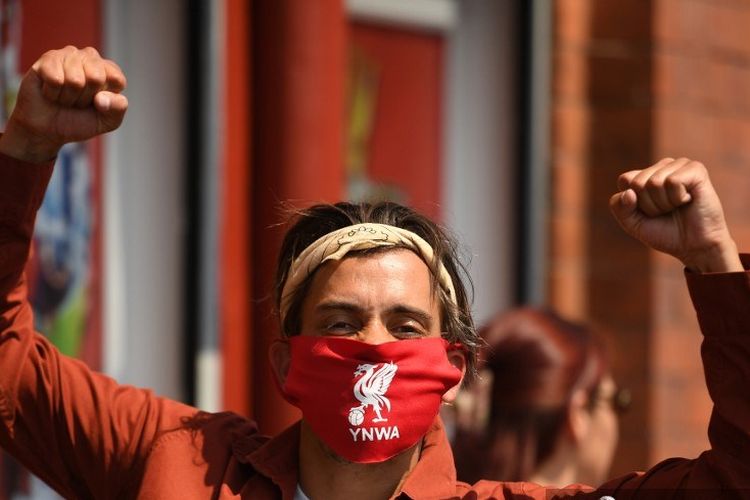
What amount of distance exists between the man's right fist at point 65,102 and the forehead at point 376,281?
0.43 metres

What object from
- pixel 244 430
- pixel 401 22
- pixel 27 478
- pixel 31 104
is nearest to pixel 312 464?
pixel 244 430

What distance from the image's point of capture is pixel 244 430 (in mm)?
2666

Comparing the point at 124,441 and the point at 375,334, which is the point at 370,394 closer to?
the point at 375,334

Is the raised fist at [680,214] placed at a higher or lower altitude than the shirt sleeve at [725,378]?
higher

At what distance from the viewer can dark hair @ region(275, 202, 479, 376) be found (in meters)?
2.63

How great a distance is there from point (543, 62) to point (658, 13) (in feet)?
1.26

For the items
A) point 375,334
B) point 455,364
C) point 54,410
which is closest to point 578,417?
point 455,364

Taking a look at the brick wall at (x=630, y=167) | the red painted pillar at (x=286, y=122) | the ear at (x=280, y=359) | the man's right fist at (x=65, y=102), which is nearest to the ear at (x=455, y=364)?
the ear at (x=280, y=359)

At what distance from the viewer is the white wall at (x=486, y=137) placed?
16.5 feet

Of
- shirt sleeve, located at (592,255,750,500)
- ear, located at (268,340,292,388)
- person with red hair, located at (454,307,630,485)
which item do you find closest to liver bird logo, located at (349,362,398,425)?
ear, located at (268,340,292,388)

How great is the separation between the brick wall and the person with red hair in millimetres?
1186

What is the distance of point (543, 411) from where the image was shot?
12.2 feet

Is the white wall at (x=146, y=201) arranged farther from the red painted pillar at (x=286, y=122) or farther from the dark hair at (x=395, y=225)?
the dark hair at (x=395, y=225)

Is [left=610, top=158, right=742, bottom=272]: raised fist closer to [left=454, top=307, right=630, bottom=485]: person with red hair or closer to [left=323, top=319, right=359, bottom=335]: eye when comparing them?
[left=323, top=319, right=359, bottom=335]: eye
